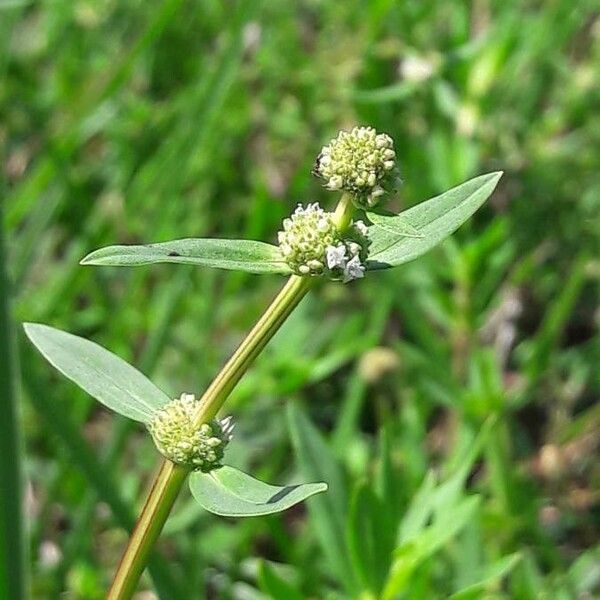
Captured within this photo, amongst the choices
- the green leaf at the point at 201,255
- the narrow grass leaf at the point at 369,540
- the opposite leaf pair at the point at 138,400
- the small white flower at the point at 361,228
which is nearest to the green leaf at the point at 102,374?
the opposite leaf pair at the point at 138,400

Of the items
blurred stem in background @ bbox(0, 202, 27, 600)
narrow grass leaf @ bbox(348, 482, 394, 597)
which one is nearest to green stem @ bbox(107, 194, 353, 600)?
blurred stem in background @ bbox(0, 202, 27, 600)

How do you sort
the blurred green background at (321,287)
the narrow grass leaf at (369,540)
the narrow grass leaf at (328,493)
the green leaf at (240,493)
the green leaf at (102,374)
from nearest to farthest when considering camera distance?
the green leaf at (240,493), the green leaf at (102,374), the narrow grass leaf at (369,540), the narrow grass leaf at (328,493), the blurred green background at (321,287)

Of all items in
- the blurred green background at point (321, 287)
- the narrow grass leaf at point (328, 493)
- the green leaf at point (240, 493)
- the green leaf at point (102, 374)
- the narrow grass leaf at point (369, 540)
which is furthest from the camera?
the blurred green background at point (321, 287)

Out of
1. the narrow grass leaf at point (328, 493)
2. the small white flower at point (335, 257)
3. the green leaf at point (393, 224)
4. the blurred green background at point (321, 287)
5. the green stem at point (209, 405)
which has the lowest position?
the green stem at point (209, 405)

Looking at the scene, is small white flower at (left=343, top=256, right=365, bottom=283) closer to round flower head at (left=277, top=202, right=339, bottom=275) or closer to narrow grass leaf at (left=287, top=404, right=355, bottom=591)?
round flower head at (left=277, top=202, right=339, bottom=275)

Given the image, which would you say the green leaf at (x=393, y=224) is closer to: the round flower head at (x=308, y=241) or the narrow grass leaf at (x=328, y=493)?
the round flower head at (x=308, y=241)

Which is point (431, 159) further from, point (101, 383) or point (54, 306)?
point (101, 383)

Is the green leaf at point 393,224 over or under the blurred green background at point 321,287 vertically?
under
